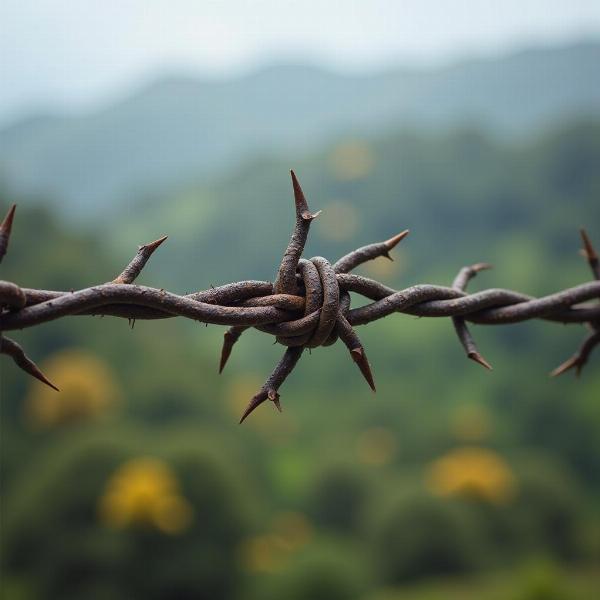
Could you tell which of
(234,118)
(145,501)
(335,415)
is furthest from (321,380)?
(234,118)

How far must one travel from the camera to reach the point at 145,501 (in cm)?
680

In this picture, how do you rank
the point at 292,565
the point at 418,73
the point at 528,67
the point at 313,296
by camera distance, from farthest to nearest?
the point at 418,73, the point at 528,67, the point at 292,565, the point at 313,296

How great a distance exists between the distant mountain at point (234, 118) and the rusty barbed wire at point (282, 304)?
21.0 metres

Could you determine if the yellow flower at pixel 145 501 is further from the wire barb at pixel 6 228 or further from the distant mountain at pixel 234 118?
the distant mountain at pixel 234 118

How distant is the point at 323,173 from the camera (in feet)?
58.5

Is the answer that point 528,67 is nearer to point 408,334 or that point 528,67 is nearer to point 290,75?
point 290,75

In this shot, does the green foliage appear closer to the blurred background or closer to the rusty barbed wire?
the blurred background

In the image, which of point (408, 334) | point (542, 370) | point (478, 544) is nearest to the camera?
point (478, 544)

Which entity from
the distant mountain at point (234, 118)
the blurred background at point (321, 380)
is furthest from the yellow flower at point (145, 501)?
the distant mountain at point (234, 118)

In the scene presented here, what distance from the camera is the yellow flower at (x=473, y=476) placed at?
33.0ft

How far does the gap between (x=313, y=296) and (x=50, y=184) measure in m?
23.9

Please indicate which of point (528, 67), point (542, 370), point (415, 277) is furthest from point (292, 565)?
point (528, 67)

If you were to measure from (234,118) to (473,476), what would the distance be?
17.9 meters

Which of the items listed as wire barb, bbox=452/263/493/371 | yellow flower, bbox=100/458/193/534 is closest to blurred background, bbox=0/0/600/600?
yellow flower, bbox=100/458/193/534
